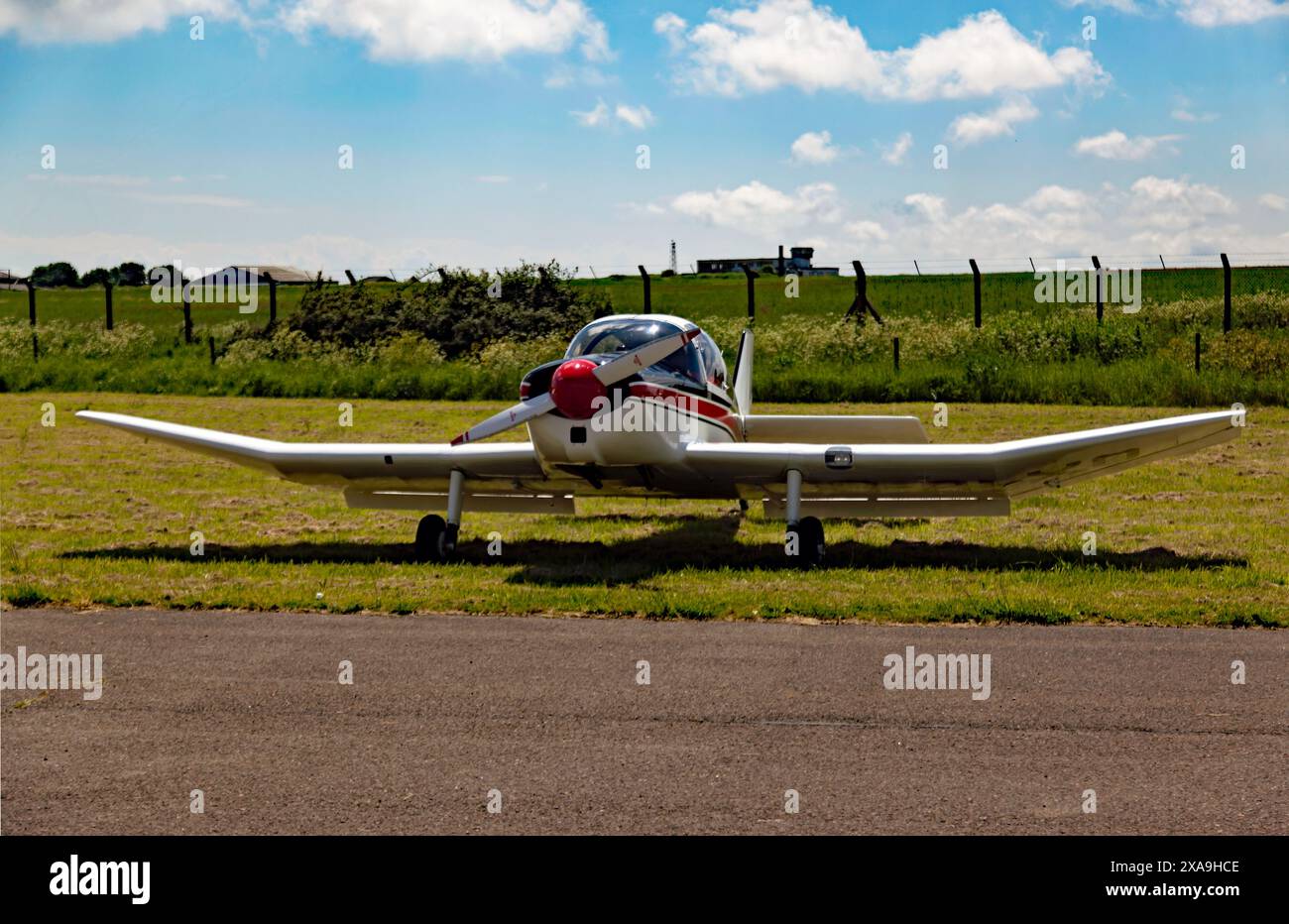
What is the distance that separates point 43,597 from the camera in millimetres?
10219

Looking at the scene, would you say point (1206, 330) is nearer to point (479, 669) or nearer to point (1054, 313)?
point (1054, 313)

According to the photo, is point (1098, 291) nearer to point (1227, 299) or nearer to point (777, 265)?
point (1227, 299)

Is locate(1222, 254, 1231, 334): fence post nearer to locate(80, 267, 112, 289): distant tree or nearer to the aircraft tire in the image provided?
the aircraft tire

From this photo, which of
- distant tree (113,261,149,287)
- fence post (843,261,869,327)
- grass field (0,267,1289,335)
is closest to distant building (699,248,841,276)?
grass field (0,267,1289,335)

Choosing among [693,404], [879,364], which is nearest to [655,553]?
[693,404]

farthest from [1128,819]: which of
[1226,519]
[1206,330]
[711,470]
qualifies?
[1206,330]

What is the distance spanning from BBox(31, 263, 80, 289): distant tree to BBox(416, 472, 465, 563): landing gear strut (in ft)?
351

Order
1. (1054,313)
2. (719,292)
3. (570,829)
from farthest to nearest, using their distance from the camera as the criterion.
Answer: (719,292) → (1054,313) → (570,829)

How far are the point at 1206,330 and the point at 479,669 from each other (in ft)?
80.1

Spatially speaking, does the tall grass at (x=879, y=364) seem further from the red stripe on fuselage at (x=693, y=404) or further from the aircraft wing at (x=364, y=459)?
the aircraft wing at (x=364, y=459)

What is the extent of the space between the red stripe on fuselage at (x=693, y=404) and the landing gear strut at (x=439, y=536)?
7.47 feet

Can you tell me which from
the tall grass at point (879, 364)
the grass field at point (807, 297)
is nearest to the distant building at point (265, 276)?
the grass field at point (807, 297)

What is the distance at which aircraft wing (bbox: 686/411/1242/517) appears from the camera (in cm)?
1159

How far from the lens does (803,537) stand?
12078 millimetres
